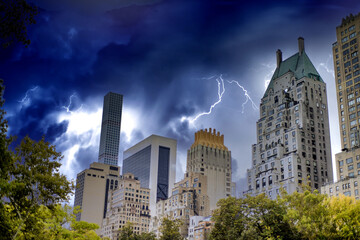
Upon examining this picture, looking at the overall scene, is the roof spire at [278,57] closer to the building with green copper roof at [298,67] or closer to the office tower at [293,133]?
the building with green copper roof at [298,67]

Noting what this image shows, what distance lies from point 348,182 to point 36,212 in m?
99.2

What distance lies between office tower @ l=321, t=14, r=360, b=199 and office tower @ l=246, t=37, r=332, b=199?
16.5 meters

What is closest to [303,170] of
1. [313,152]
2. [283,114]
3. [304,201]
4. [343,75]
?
[313,152]

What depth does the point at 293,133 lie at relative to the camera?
151375 mm

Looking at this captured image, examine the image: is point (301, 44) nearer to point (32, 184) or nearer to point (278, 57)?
point (278, 57)

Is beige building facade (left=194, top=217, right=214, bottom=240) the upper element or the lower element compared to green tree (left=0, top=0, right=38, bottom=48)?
upper

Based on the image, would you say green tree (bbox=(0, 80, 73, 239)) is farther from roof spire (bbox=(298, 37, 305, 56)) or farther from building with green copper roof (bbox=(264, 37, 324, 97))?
roof spire (bbox=(298, 37, 305, 56))

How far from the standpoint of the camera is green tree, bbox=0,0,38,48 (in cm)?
2762

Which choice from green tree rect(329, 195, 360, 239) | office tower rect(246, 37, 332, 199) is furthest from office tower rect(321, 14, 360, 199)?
green tree rect(329, 195, 360, 239)

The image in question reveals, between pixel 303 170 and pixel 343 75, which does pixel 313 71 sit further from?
pixel 303 170

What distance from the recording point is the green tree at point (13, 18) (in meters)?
27.6

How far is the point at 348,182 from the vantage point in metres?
121

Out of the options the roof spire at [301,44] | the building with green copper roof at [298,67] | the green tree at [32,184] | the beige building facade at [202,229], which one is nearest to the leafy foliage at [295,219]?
the green tree at [32,184]

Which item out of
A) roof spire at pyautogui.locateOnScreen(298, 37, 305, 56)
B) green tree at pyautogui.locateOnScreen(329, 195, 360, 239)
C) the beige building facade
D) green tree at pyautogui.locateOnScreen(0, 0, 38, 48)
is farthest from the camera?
roof spire at pyautogui.locateOnScreen(298, 37, 305, 56)
